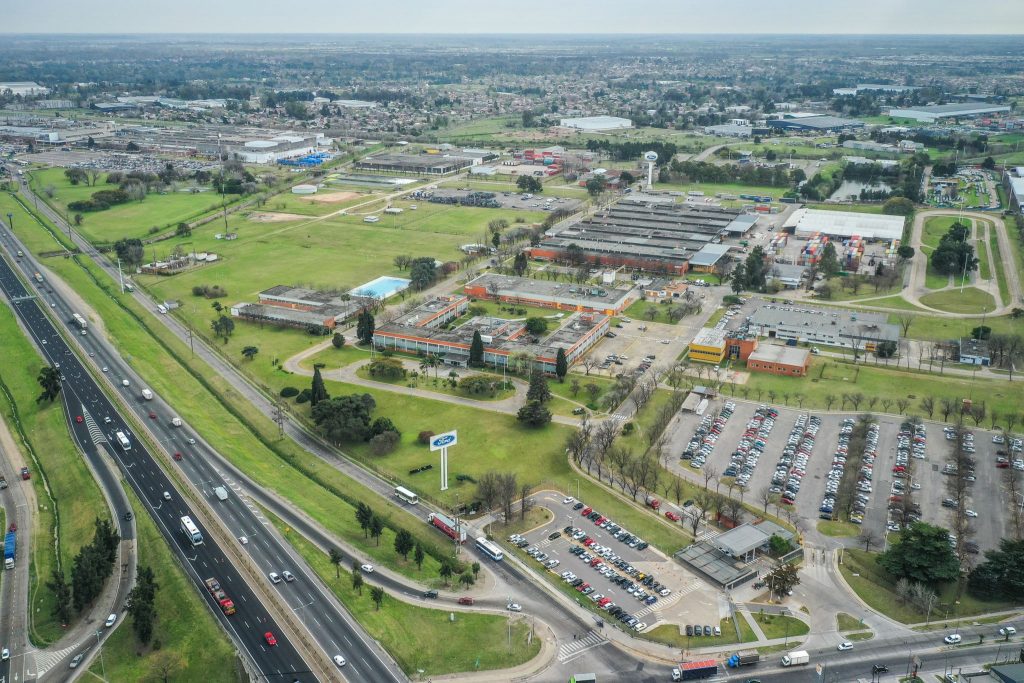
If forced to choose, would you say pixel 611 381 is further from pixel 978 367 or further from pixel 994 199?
pixel 994 199

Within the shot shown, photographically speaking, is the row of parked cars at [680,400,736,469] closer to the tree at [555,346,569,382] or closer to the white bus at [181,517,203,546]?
the tree at [555,346,569,382]

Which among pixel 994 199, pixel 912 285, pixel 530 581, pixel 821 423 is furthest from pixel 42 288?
pixel 994 199

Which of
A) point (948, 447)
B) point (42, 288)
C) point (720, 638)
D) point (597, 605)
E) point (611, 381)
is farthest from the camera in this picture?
point (42, 288)

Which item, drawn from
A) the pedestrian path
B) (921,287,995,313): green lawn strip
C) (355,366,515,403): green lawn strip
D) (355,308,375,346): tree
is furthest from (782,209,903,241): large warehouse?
the pedestrian path

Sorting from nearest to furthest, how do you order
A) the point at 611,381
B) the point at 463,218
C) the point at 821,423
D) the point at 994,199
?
the point at 821,423 → the point at 611,381 → the point at 463,218 → the point at 994,199

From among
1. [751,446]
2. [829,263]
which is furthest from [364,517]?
[829,263]

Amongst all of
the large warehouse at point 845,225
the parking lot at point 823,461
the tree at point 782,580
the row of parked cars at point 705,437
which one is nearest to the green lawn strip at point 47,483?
the tree at point 782,580

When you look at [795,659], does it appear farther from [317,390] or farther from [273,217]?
[273,217]
